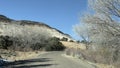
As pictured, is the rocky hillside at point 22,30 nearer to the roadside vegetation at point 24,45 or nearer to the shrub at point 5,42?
the roadside vegetation at point 24,45

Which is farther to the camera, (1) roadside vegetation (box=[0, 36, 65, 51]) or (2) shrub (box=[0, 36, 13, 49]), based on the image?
(1) roadside vegetation (box=[0, 36, 65, 51])

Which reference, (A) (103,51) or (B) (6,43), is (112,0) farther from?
(B) (6,43)

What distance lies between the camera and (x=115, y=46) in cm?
3003

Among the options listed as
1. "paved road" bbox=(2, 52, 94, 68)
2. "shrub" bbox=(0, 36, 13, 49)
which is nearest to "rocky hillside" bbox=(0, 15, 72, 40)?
"shrub" bbox=(0, 36, 13, 49)

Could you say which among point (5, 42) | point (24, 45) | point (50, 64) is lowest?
point (50, 64)

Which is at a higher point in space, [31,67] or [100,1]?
[100,1]

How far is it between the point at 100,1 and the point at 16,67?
952cm

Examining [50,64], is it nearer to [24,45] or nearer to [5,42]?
[5,42]

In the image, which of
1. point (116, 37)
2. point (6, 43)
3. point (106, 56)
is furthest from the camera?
point (6, 43)

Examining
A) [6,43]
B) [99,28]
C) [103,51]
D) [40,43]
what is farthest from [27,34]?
[99,28]

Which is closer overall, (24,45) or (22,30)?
(24,45)

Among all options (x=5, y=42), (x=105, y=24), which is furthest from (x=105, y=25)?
(x=5, y=42)

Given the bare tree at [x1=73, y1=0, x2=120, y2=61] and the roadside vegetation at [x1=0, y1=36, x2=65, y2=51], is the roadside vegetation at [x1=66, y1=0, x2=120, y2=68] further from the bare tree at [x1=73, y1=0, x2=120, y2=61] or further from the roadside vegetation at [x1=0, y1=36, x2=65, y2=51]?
the roadside vegetation at [x1=0, y1=36, x2=65, y2=51]

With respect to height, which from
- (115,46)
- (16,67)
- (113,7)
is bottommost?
(16,67)
